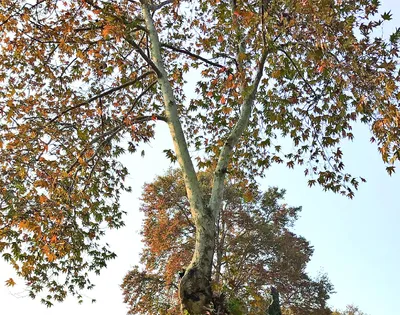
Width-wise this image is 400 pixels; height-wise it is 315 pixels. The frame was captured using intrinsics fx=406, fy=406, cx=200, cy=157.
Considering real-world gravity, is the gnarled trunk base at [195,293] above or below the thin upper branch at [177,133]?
below

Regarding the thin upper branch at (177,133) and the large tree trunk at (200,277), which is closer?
the large tree trunk at (200,277)

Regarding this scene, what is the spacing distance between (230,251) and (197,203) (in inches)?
607

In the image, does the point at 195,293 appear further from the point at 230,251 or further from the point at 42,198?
the point at 230,251

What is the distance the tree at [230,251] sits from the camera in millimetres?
20516

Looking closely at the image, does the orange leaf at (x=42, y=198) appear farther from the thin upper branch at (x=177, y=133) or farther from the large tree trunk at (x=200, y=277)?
the large tree trunk at (x=200, y=277)

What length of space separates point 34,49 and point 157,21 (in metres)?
3.55

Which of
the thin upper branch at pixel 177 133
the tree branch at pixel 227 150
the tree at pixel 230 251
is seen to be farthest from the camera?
the tree at pixel 230 251

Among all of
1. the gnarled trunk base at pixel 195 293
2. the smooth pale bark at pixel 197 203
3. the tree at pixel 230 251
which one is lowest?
the gnarled trunk base at pixel 195 293

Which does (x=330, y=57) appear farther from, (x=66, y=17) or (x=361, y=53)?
(x=66, y=17)

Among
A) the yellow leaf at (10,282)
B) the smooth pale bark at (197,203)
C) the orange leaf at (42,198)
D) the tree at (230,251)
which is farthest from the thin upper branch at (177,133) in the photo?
the tree at (230,251)

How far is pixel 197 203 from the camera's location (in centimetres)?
670

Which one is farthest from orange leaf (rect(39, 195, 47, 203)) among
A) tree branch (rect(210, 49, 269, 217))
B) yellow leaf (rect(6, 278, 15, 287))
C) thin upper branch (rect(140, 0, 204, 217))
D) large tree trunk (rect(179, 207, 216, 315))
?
tree branch (rect(210, 49, 269, 217))

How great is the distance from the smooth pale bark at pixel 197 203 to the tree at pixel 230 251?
42.7ft

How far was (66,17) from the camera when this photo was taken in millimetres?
7930
